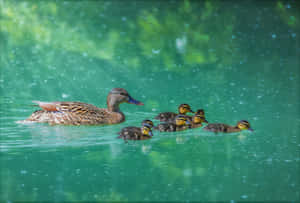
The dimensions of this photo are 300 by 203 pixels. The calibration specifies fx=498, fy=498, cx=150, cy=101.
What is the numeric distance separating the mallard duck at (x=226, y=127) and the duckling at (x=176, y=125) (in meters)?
0.26

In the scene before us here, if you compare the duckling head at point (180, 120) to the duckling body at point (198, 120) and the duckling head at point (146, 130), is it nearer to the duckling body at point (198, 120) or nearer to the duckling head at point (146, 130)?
the duckling body at point (198, 120)

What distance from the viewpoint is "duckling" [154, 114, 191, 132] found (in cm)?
634

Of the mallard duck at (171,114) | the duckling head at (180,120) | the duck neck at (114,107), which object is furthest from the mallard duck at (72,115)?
the duckling head at (180,120)

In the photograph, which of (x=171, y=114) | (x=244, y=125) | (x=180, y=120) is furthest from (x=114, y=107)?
(x=244, y=125)

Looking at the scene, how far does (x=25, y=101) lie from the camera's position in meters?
7.62

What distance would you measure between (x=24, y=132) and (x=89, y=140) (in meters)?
0.91

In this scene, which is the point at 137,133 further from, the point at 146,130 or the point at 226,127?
the point at 226,127

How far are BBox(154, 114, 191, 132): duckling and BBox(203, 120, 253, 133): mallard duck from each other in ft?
0.86

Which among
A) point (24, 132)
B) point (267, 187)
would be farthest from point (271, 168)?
point (24, 132)

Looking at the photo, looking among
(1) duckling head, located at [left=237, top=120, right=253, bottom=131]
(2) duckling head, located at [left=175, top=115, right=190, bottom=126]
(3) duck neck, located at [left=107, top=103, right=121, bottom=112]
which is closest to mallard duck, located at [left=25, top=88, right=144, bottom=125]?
(3) duck neck, located at [left=107, top=103, right=121, bottom=112]

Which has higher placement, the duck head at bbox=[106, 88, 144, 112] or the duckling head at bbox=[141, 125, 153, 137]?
the duck head at bbox=[106, 88, 144, 112]

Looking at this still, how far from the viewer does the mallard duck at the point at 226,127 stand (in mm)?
6281

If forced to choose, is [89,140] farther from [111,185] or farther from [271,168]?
[271,168]

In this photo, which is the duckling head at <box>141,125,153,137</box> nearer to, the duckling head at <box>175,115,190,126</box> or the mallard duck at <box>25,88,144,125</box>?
the duckling head at <box>175,115,190,126</box>
